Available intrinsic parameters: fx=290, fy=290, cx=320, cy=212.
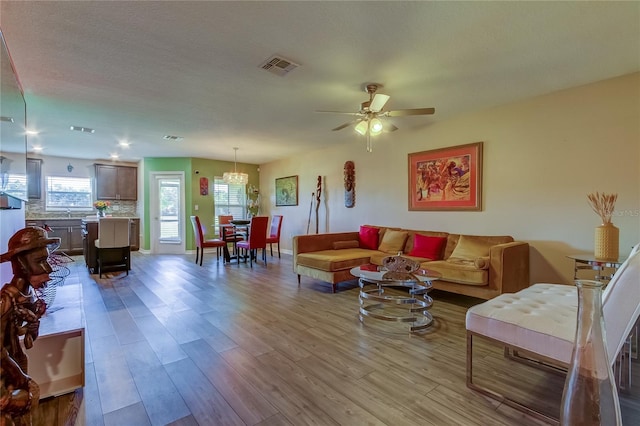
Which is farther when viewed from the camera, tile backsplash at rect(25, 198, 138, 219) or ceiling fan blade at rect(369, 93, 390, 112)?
tile backsplash at rect(25, 198, 138, 219)

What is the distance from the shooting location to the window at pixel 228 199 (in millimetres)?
8031

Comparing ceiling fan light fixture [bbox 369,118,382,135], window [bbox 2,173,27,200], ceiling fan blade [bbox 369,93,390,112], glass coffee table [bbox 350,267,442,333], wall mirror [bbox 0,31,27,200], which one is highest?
ceiling fan blade [bbox 369,93,390,112]

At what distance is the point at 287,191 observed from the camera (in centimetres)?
762

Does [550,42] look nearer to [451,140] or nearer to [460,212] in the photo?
[451,140]

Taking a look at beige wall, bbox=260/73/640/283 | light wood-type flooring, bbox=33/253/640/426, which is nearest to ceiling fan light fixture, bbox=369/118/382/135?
beige wall, bbox=260/73/640/283

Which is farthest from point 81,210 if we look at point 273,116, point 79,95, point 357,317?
point 357,317

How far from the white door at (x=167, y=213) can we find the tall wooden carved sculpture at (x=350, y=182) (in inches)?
173

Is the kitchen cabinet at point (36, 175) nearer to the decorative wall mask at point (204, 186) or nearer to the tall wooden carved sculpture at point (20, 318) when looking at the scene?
the decorative wall mask at point (204, 186)

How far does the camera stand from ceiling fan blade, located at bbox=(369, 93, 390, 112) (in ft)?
9.23

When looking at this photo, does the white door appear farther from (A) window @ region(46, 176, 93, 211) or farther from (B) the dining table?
(A) window @ region(46, 176, 93, 211)

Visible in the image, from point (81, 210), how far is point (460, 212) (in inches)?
351

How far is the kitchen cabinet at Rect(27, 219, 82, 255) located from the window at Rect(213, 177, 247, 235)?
3271 mm

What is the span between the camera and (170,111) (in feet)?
13.1

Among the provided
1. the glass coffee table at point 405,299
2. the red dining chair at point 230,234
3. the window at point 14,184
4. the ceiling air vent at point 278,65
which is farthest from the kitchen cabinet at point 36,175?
the glass coffee table at point 405,299
